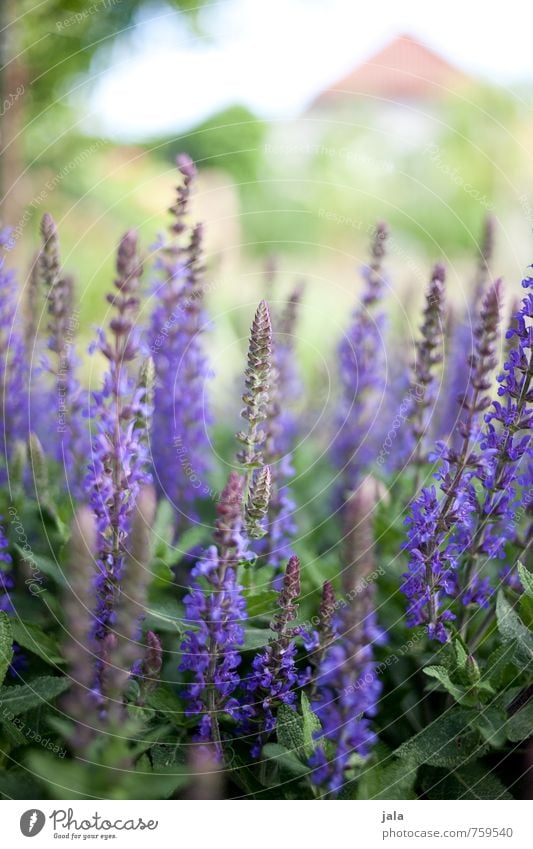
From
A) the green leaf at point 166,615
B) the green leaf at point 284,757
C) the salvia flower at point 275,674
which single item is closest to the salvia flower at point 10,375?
the green leaf at point 166,615

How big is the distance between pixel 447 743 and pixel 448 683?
0.19m

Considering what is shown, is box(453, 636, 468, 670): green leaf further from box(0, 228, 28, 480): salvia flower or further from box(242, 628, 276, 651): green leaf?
box(0, 228, 28, 480): salvia flower

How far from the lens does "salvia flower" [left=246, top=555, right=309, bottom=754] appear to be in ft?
5.38

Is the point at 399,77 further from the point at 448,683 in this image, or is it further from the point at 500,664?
the point at 448,683

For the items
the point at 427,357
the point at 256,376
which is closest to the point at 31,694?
the point at 256,376

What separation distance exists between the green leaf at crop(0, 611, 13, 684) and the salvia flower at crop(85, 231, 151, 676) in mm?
217

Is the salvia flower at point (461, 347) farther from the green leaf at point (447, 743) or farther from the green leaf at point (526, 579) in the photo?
the green leaf at point (447, 743)

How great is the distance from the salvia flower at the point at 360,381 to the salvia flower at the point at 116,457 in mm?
1096

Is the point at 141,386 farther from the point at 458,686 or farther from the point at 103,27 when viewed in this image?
the point at 103,27

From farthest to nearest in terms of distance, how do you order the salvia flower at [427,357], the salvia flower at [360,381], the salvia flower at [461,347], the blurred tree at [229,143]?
the blurred tree at [229,143] < the salvia flower at [360,381] < the salvia flower at [461,347] < the salvia flower at [427,357]

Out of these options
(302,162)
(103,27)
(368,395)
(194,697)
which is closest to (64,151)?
(103,27)

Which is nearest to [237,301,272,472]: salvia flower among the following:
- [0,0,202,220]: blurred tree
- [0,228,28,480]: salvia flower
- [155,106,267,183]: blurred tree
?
[0,228,28,480]: salvia flower

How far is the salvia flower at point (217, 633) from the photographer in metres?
1.58
